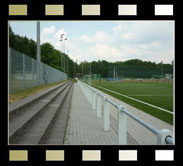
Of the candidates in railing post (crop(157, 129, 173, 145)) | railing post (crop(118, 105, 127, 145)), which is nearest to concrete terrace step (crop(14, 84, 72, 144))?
railing post (crop(118, 105, 127, 145))

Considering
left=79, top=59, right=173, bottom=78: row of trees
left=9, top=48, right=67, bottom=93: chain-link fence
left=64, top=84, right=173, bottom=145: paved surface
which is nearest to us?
left=64, top=84, right=173, bottom=145: paved surface

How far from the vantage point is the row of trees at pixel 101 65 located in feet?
160

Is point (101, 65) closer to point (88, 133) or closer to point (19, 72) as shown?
point (19, 72)

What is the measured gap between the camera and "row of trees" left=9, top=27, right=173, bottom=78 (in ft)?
160

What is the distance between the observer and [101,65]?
71000 millimetres

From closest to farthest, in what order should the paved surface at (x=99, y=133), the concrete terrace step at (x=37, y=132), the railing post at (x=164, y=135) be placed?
the railing post at (x=164, y=135)
the concrete terrace step at (x=37, y=132)
the paved surface at (x=99, y=133)

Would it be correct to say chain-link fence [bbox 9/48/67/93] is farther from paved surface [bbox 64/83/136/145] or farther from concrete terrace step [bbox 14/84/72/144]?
concrete terrace step [bbox 14/84/72/144]

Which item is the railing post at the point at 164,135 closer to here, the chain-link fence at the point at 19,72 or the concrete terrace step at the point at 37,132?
the concrete terrace step at the point at 37,132

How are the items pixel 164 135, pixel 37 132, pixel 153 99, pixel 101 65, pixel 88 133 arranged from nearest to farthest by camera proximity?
pixel 164 135
pixel 37 132
pixel 88 133
pixel 153 99
pixel 101 65

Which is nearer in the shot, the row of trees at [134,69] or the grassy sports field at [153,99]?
the grassy sports field at [153,99]

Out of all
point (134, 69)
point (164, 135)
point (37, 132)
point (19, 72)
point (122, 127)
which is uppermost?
point (134, 69)

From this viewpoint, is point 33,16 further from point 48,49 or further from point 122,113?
point 48,49

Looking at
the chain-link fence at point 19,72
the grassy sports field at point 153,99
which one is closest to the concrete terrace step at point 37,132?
the grassy sports field at point 153,99

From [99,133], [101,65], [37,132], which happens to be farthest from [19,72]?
[101,65]
